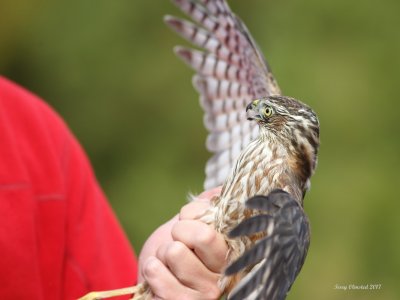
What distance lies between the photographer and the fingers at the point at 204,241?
1.72 meters

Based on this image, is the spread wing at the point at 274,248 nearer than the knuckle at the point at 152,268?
Yes

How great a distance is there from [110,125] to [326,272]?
161 centimetres

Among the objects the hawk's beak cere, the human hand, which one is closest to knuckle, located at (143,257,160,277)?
the human hand

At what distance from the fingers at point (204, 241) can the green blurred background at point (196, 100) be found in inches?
94.8

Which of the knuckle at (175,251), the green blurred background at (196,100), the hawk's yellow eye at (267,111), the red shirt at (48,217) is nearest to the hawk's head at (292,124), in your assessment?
Result: the hawk's yellow eye at (267,111)

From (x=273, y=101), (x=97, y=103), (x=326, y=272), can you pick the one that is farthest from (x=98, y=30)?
(x=273, y=101)

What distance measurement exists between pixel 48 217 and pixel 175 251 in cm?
82

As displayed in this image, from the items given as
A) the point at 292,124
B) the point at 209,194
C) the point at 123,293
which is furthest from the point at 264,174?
the point at 123,293

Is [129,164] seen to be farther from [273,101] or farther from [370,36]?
[273,101]

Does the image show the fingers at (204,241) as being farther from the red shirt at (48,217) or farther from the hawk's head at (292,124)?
the red shirt at (48,217)

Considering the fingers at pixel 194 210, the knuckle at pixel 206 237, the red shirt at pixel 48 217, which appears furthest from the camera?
the red shirt at pixel 48 217

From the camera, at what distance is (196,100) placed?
4734mm

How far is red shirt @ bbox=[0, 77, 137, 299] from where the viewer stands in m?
2.30

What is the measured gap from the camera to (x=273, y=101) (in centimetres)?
180
